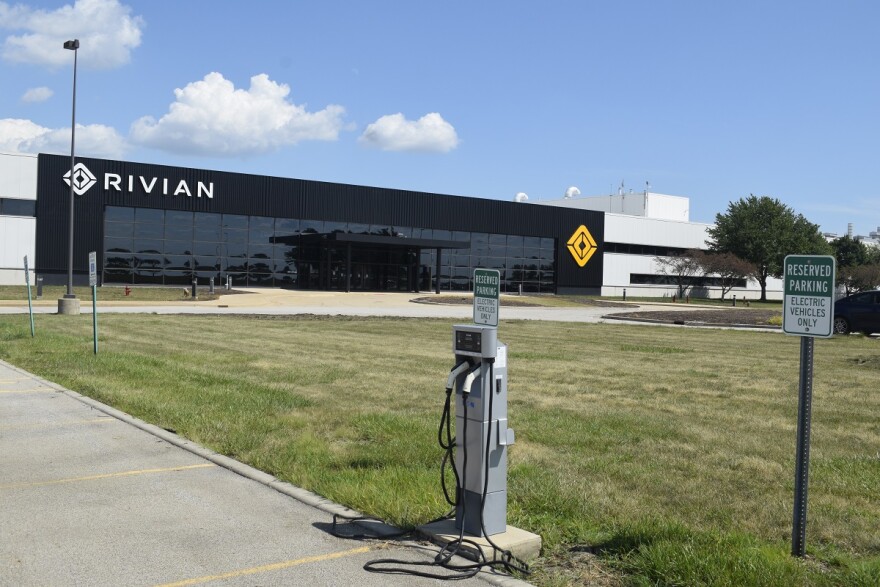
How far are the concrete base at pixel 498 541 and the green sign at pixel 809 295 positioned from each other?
79.3 inches

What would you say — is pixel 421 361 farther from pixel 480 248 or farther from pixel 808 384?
pixel 480 248

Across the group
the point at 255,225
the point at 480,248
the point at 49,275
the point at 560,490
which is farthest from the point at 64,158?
the point at 560,490

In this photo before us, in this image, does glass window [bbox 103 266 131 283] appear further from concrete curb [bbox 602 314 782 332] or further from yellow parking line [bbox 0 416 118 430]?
yellow parking line [bbox 0 416 118 430]

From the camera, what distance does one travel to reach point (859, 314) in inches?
→ 1083

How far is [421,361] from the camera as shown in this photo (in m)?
16.3

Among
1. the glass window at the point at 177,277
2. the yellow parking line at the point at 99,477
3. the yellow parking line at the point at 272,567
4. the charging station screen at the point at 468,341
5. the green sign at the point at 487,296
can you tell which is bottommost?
the yellow parking line at the point at 99,477

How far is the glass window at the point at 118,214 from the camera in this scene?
56.3 m

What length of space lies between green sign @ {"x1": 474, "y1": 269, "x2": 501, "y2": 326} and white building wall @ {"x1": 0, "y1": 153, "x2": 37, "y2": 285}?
53.4 m

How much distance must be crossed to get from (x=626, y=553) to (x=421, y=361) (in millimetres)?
11280

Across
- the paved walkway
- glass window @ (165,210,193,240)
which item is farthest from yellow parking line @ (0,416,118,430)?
glass window @ (165,210,193,240)

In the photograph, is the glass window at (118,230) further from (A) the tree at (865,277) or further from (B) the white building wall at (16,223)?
(A) the tree at (865,277)

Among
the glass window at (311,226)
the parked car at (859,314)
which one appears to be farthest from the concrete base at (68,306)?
the glass window at (311,226)

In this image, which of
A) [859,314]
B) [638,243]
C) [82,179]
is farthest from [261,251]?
[859,314]

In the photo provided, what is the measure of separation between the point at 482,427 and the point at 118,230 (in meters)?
56.0
